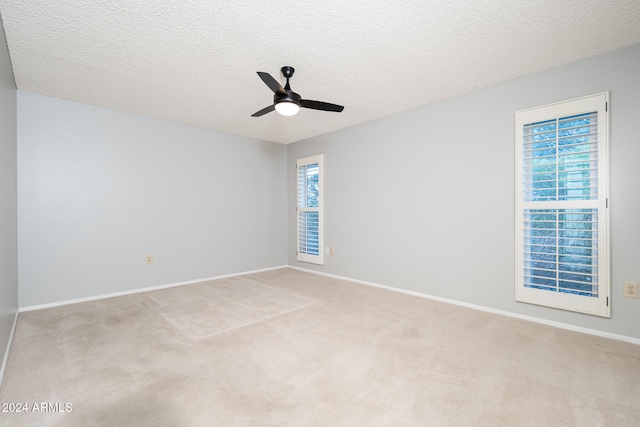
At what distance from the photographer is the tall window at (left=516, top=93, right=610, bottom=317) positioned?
7.80 feet

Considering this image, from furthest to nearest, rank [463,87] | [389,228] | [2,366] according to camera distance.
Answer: [389,228] < [463,87] < [2,366]

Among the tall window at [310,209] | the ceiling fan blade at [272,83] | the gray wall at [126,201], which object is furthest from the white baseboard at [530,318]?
the ceiling fan blade at [272,83]

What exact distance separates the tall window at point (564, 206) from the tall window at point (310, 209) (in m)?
2.90

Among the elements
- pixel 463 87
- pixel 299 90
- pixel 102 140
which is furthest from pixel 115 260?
pixel 463 87

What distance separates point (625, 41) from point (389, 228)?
2737 millimetres

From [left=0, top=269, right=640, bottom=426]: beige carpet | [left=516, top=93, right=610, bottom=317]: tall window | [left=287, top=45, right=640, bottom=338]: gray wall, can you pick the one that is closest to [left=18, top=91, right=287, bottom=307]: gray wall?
[left=0, top=269, right=640, bottom=426]: beige carpet

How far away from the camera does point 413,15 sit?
6.30 feet

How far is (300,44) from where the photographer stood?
2223mm

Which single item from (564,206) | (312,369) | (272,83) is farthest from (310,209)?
(564,206)

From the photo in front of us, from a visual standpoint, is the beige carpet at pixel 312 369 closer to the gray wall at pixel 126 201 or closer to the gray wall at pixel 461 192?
the gray wall at pixel 461 192

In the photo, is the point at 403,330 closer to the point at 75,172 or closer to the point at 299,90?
the point at 299,90

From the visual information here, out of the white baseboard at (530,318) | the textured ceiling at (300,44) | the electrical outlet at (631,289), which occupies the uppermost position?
the textured ceiling at (300,44)

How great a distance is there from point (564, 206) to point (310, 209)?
3485 millimetres

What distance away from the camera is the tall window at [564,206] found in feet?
7.80
